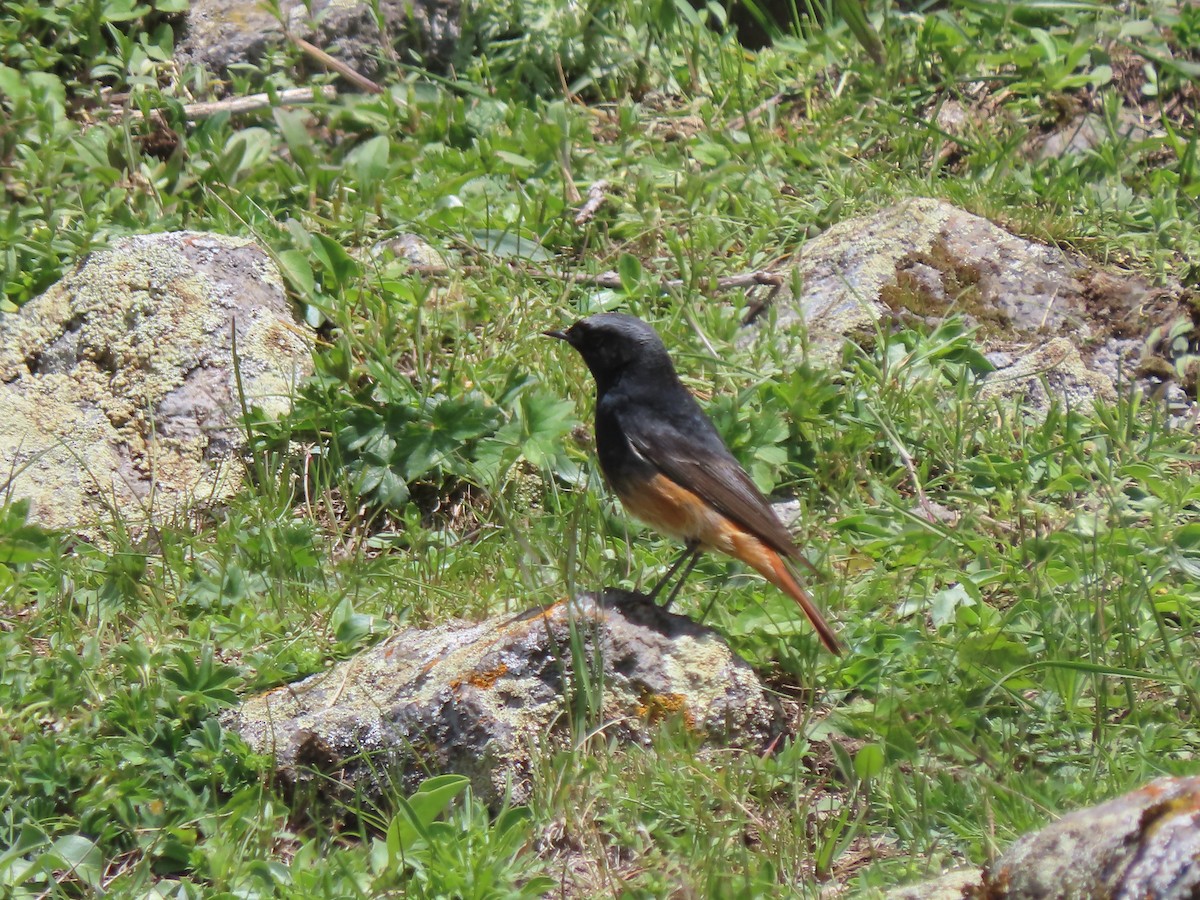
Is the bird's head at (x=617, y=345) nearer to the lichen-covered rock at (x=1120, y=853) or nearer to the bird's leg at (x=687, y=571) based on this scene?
the bird's leg at (x=687, y=571)

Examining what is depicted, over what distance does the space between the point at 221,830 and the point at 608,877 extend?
1.08m

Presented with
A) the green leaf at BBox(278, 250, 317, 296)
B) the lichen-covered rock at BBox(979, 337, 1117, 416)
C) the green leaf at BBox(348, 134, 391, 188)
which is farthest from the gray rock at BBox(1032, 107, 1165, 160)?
the green leaf at BBox(278, 250, 317, 296)

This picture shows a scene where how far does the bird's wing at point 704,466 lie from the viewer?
4664 mm

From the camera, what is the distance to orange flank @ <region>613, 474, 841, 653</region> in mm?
4633

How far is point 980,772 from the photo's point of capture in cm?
380

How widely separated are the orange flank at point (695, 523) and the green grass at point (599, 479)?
0.18 metres

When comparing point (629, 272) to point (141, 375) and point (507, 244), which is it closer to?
point (507, 244)

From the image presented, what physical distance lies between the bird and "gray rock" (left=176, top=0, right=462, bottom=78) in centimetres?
324

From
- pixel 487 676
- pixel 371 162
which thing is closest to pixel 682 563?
pixel 487 676

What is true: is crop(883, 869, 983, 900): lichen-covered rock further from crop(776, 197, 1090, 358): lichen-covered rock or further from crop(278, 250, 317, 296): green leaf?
crop(278, 250, 317, 296): green leaf

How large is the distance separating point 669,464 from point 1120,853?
8.75 feet

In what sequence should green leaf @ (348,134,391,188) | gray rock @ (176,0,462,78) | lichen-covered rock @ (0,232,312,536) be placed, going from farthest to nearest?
gray rock @ (176,0,462,78) < green leaf @ (348,134,391,188) < lichen-covered rock @ (0,232,312,536)

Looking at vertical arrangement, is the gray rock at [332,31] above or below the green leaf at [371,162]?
above

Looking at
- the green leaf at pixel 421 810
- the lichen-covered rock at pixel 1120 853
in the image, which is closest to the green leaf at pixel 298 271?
the green leaf at pixel 421 810
